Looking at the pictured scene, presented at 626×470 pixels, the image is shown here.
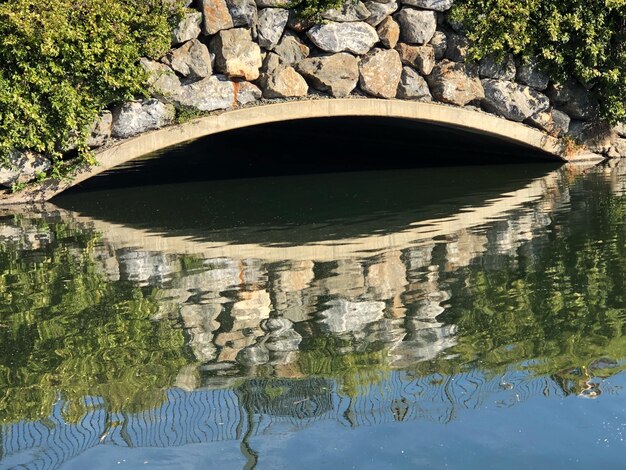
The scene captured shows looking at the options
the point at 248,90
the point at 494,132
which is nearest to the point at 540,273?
the point at 248,90

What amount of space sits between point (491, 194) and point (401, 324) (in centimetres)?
817

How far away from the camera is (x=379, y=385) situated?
612 centimetres

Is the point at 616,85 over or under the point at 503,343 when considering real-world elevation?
over

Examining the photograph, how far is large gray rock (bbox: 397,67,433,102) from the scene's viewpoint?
57.9ft

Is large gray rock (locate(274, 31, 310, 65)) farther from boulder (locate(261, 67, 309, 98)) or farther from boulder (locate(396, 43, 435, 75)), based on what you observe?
boulder (locate(396, 43, 435, 75))

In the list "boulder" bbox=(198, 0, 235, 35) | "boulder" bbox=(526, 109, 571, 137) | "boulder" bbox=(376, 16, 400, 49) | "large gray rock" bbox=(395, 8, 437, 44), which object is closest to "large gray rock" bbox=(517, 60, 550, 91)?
"boulder" bbox=(526, 109, 571, 137)

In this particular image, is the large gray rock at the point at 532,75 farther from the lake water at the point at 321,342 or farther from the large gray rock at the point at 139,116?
the large gray rock at the point at 139,116

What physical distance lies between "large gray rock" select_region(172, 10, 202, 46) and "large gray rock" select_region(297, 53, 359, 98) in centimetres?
192

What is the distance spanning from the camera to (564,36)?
1848cm

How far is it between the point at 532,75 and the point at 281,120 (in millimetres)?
5453

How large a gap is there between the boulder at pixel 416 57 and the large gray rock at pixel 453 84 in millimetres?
275

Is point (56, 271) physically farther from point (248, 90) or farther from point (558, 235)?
point (248, 90)

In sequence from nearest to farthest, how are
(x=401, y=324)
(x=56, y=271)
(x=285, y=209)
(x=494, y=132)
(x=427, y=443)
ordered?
(x=427, y=443), (x=401, y=324), (x=56, y=271), (x=285, y=209), (x=494, y=132)

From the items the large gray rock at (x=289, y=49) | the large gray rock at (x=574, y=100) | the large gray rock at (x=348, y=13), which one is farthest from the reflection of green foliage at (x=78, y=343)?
the large gray rock at (x=574, y=100)
